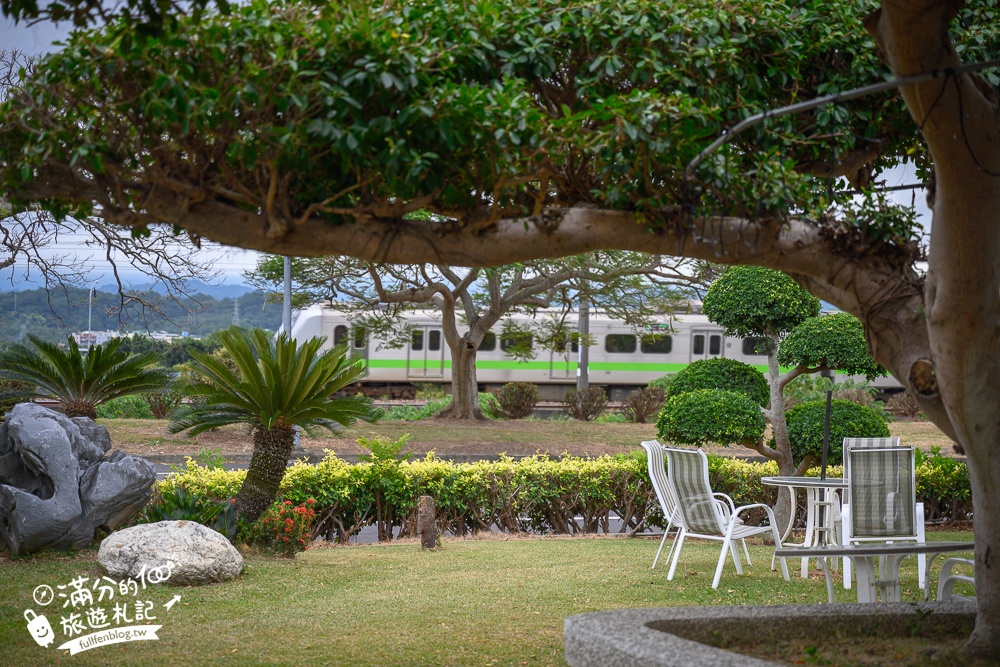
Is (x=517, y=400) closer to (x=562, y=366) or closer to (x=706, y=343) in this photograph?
(x=562, y=366)

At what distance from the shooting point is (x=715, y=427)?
9242 mm

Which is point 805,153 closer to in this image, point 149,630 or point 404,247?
point 404,247

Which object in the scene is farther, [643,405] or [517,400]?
[517,400]

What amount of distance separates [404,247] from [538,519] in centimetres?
645

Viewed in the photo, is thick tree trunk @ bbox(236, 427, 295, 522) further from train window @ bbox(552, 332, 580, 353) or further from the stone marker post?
train window @ bbox(552, 332, 580, 353)

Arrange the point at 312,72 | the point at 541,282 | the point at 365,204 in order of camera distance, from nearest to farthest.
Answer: the point at 312,72 → the point at 365,204 → the point at 541,282

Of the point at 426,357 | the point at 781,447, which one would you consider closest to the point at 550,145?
the point at 781,447

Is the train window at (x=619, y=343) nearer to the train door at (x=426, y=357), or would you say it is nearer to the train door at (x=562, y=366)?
the train door at (x=562, y=366)

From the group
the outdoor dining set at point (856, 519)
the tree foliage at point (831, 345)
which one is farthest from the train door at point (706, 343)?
the outdoor dining set at point (856, 519)

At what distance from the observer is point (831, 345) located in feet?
29.6

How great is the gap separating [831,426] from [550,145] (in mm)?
6713

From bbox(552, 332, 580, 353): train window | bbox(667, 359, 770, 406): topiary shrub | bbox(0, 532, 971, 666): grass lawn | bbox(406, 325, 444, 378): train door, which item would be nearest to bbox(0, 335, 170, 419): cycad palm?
bbox(0, 532, 971, 666): grass lawn

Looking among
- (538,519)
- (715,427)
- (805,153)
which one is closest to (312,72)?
(805,153)

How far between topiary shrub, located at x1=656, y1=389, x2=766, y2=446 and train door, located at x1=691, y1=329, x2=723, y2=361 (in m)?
17.9
